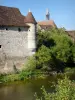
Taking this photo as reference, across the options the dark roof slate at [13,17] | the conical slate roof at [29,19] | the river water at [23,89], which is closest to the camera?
the river water at [23,89]

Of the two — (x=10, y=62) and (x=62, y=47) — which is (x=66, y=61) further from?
(x=10, y=62)

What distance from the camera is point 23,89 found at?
2728 centimetres

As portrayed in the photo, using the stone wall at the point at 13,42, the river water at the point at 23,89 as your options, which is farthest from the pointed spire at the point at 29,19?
the river water at the point at 23,89

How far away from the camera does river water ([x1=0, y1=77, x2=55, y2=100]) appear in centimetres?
2393

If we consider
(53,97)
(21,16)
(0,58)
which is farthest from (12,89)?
(53,97)

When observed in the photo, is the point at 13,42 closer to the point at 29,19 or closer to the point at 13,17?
the point at 13,17

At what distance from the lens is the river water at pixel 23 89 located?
942 inches

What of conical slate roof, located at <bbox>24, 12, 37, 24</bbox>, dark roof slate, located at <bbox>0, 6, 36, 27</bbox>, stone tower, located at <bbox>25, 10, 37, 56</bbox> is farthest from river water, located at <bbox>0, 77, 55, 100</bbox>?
conical slate roof, located at <bbox>24, 12, 37, 24</bbox>

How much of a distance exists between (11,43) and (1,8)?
5.04 meters

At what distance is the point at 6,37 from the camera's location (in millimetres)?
34250

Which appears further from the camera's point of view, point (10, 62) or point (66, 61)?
point (66, 61)

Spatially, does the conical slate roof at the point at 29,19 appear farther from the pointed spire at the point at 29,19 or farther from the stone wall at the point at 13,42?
the stone wall at the point at 13,42

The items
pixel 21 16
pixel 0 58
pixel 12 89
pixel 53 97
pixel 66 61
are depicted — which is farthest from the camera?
pixel 66 61

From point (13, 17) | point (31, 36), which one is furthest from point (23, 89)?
point (13, 17)
